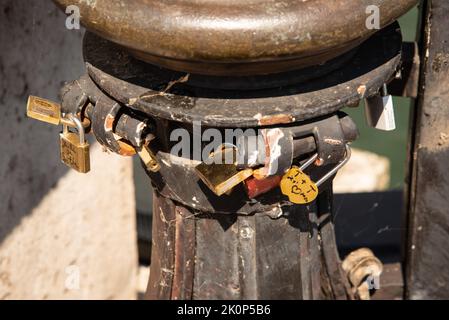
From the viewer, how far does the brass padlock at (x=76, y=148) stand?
1.29 metres

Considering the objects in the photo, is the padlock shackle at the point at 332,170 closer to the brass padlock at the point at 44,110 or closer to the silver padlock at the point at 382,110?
the silver padlock at the point at 382,110

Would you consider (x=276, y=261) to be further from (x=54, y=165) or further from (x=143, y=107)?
(x=54, y=165)

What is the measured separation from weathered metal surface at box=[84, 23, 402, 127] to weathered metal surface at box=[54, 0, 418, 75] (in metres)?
0.08

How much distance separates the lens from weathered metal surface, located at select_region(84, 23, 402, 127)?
115 cm

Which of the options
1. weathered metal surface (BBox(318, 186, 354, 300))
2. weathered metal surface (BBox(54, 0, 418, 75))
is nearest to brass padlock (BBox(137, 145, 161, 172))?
weathered metal surface (BBox(54, 0, 418, 75))

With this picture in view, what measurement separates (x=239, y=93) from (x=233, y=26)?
0.53 feet

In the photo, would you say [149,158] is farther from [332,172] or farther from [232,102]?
[332,172]

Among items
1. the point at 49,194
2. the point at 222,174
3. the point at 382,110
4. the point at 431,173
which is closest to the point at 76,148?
the point at 222,174

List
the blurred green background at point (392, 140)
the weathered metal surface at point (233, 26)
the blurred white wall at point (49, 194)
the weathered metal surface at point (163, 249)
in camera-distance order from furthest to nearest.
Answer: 1. the blurred green background at point (392, 140)
2. the blurred white wall at point (49, 194)
3. the weathered metal surface at point (163, 249)
4. the weathered metal surface at point (233, 26)

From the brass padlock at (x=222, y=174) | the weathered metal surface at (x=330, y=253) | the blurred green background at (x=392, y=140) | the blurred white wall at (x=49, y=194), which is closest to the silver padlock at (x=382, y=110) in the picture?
the weathered metal surface at (x=330, y=253)

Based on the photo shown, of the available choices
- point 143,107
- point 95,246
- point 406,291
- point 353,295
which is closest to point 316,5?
point 143,107

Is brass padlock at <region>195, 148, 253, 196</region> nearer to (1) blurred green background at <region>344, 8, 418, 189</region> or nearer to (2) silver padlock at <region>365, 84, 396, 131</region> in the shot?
(2) silver padlock at <region>365, 84, 396, 131</region>

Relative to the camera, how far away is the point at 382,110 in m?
1.36

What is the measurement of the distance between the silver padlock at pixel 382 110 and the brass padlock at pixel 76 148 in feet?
1.66
